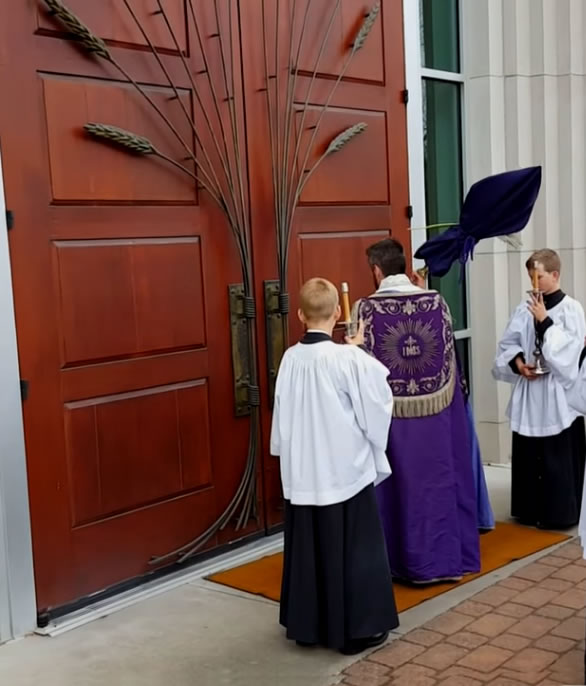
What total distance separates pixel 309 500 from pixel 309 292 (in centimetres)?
86

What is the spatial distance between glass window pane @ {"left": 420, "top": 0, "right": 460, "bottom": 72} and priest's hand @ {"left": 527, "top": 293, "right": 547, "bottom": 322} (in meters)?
2.53

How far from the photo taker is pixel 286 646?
412 centimetres

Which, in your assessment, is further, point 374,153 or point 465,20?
point 465,20

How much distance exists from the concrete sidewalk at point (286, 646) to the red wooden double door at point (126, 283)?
16.1 inches

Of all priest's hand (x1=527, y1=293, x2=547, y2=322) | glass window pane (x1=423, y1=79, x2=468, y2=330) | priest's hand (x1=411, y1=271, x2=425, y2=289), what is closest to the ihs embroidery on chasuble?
priest's hand (x1=411, y1=271, x2=425, y2=289)

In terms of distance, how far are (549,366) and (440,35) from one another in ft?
9.99

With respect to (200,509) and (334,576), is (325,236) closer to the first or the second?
(200,509)

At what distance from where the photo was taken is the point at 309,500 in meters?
3.92

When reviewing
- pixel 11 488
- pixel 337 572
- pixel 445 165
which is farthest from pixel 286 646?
pixel 445 165

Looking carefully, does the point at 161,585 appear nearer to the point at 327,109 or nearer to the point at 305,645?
the point at 305,645

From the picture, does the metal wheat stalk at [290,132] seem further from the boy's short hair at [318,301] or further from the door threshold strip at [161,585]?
the boy's short hair at [318,301]

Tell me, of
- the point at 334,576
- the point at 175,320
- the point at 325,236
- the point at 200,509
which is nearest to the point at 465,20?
the point at 325,236

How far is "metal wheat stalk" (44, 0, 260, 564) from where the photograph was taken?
4793mm

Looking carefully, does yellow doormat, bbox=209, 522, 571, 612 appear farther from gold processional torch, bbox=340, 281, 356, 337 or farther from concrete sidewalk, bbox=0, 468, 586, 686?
gold processional torch, bbox=340, 281, 356, 337
